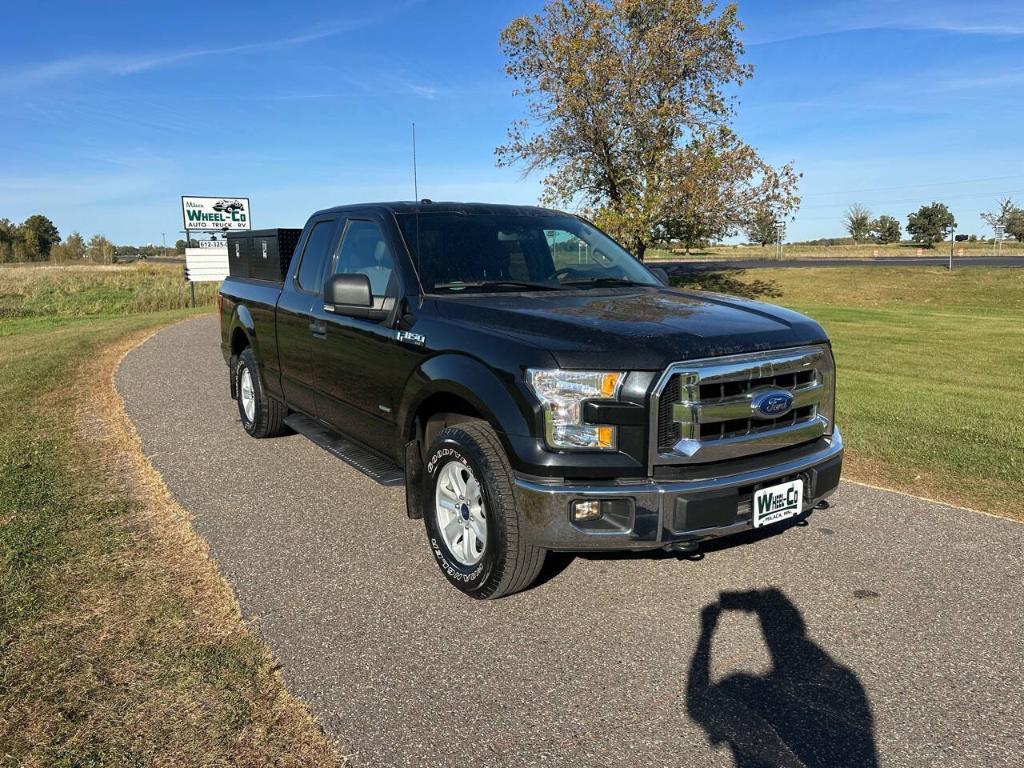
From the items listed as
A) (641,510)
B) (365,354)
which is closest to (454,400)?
(365,354)

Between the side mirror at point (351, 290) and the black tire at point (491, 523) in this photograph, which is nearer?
the black tire at point (491, 523)

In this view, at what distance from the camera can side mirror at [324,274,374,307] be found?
395 centimetres

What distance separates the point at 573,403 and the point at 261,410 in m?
4.02

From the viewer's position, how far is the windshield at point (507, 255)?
14.0ft

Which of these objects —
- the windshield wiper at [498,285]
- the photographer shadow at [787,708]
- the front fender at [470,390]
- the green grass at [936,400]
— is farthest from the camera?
the green grass at [936,400]

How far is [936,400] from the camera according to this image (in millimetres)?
8375

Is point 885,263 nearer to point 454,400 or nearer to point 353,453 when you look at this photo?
point 353,453

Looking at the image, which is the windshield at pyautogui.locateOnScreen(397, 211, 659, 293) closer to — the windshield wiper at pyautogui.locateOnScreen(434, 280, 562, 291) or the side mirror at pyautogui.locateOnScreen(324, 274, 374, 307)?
the windshield wiper at pyautogui.locateOnScreen(434, 280, 562, 291)

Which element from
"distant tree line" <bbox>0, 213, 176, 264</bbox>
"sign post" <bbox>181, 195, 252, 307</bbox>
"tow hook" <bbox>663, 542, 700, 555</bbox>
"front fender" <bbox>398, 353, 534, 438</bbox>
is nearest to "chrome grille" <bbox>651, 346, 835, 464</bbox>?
"tow hook" <bbox>663, 542, 700, 555</bbox>

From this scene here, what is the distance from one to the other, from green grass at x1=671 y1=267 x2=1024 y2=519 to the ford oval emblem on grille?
2445 mm

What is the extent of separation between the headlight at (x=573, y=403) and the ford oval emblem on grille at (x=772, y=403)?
2.20 ft

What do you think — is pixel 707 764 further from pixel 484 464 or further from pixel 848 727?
pixel 484 464

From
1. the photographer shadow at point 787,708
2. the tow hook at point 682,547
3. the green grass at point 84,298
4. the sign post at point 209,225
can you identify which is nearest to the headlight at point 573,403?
the tow hook at point 682,547

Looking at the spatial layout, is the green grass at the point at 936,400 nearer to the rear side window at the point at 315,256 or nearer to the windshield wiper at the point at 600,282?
the windshield wiper at the point at 600,282
